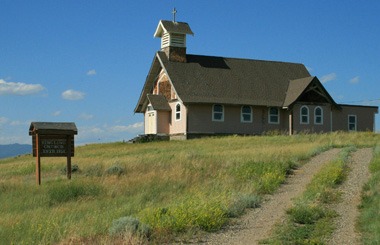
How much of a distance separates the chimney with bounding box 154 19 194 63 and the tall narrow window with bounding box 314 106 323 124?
37.7ft

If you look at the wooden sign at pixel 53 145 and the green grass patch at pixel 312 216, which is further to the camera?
the wooden sign at pixel 53 145

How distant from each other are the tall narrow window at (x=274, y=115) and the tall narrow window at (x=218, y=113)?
441 centimetres

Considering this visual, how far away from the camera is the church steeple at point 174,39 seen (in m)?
50.9

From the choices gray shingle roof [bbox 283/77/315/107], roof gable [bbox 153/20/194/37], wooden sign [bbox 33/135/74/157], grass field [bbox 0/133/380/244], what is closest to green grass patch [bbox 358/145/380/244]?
grass field [bbox 0/133/380/244]

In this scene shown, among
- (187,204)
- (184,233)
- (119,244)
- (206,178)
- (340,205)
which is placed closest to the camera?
(119,244)

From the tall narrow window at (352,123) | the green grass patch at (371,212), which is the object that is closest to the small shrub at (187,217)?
the green grass patch at (371,212)

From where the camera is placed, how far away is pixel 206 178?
20359 mm

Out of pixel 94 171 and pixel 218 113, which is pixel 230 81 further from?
pixel 94 171

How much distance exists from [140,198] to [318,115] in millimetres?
36314

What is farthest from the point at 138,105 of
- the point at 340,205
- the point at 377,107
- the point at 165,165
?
the point at 340,205

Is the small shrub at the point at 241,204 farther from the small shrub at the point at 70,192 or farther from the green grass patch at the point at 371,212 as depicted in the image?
the small shrub at the point at 70,192

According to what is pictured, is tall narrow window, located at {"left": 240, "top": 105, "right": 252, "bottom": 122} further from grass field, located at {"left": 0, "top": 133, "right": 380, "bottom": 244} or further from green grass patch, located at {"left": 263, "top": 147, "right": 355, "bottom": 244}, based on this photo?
green grass patch, located at {"left": 263, "top": 147, "right": 355, "bottom": 244}

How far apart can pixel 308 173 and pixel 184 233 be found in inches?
394

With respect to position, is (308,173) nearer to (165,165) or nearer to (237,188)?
(237,188)
